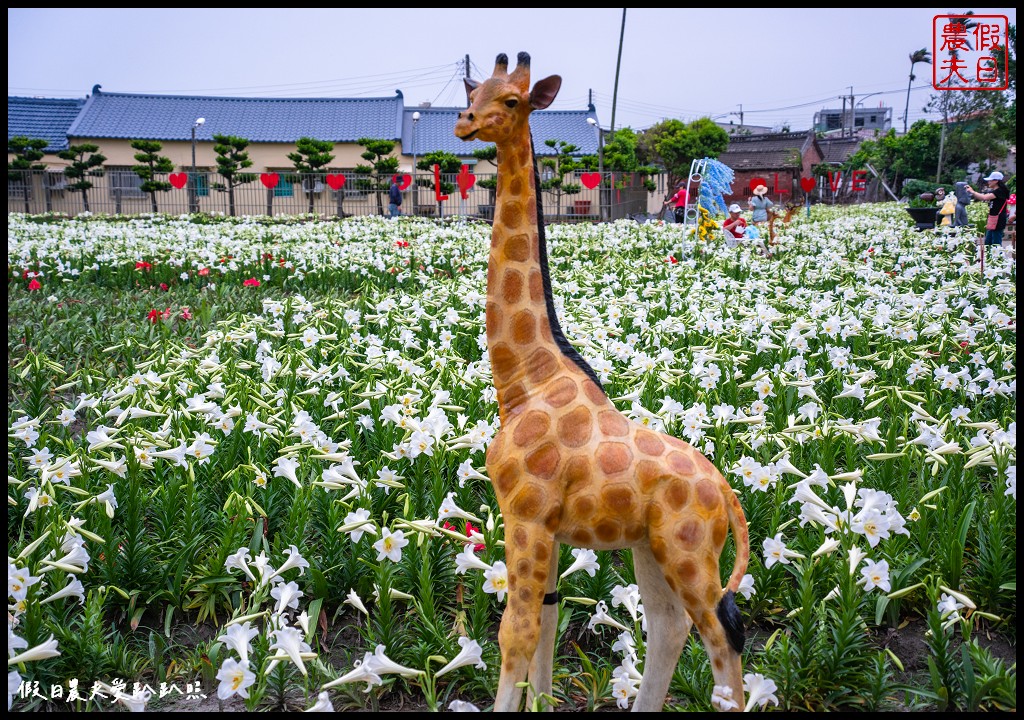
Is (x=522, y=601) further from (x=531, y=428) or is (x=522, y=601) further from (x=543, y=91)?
(x=543, y=91)

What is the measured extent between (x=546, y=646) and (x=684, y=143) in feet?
157

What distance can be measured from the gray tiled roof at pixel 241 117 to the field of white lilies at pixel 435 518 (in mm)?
35819

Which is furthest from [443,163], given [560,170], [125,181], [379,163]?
[125,181]

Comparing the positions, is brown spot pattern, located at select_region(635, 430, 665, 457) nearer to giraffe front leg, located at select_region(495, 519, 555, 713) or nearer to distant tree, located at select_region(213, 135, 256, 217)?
giraffe front leg, located at select_region(495, 519, 555, 713)

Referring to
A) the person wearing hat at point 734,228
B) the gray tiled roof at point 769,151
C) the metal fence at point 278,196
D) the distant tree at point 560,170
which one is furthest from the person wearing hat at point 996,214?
the gray tiled roof at point 769,151

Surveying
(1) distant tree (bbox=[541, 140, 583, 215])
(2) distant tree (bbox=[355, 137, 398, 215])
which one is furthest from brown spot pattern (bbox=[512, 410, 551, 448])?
(2) distant tree (bbox=[355, 137, 398, 215])

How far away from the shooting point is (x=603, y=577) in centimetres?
318

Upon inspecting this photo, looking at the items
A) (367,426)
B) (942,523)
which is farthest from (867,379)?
(367,426)

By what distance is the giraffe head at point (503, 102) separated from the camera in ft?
7.16

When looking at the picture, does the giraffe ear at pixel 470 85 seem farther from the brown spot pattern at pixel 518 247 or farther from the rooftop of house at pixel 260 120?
the rooftop of house at pixel 260 120

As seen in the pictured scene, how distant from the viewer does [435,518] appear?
363cm

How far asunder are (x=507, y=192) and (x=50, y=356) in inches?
229

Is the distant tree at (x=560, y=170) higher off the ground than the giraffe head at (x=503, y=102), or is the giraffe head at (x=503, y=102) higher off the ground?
the distant tree at (x=560, y=170)

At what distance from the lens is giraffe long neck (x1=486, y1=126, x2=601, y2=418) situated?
2295 millimetres
